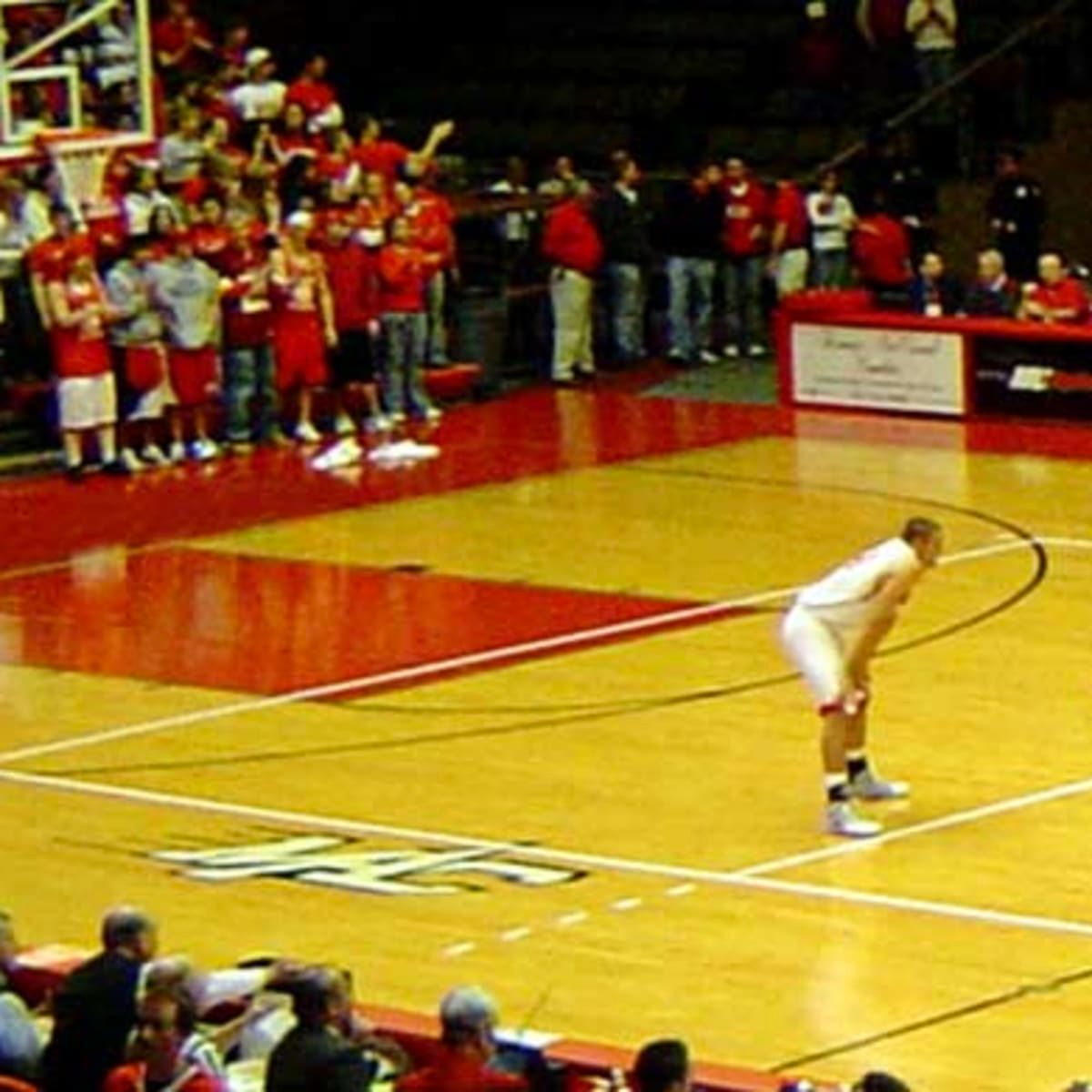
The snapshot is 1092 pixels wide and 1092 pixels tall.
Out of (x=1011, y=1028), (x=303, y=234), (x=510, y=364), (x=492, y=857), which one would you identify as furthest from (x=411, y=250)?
(x=1011, y=1028)

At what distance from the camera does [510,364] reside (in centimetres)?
3606

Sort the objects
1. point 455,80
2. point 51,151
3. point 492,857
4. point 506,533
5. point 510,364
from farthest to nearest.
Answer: point 455,80 < point 510,364 < point 51,151 < point 506,533 < point 492,857

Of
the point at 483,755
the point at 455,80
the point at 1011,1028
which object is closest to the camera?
the point at 1011,1028

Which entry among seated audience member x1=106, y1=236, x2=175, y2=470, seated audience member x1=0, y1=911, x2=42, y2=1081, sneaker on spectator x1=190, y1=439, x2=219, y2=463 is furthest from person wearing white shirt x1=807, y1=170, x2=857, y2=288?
seated audience member x1=0, y1=911, x2=42, y2=1081

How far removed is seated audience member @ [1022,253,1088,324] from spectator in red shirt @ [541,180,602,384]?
4000 mm

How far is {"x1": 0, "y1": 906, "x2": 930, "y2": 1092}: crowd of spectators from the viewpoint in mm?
13070

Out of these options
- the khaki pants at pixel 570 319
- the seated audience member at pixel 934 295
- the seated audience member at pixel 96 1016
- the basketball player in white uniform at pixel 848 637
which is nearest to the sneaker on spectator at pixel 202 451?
the khaki pants at pixel 570 319

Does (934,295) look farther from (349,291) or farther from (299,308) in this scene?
(299,308)

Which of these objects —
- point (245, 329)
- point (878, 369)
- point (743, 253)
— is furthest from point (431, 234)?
point (743, 253)

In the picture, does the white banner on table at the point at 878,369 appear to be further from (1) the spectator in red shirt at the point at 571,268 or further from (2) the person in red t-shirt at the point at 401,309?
(2) the person in red t-shirt at the point at 401,309

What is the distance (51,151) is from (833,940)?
48.4 ft

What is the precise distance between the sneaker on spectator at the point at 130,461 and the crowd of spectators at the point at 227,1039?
16.8 m

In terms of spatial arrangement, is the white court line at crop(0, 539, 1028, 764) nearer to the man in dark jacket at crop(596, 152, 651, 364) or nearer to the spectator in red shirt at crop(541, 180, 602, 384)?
the spectator in red shirt at crop(541, 180, 602, 384)

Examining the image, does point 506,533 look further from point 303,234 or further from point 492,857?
point 492,857
